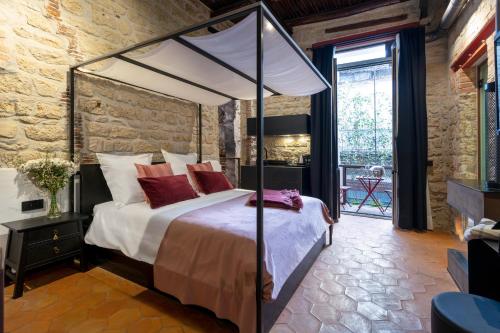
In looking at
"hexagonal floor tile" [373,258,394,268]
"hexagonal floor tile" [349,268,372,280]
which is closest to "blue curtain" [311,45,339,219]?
"hexagonal floor tile" [373,258,394,268]

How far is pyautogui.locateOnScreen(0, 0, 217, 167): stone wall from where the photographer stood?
2.05 meters

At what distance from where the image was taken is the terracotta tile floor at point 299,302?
1.62m

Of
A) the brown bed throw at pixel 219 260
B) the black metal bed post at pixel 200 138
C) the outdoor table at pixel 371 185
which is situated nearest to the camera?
the brown bed throw at pixel 219 260

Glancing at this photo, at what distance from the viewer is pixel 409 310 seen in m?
1.79

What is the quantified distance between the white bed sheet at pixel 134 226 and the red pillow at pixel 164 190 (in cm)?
7

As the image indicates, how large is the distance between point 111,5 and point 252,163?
317cm

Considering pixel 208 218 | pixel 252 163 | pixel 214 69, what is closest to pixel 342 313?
pixel 208 218

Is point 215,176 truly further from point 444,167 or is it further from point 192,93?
point 444,167

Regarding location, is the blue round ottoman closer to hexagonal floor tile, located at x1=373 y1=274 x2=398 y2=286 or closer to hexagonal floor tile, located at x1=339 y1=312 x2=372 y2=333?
hexagonal floor tile, located at x1=339 y1=312 x2=372 y2=333

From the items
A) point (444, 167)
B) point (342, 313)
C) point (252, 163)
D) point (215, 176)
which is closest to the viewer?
point (342, 313)

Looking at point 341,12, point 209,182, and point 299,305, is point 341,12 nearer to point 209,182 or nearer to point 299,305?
point 209,182

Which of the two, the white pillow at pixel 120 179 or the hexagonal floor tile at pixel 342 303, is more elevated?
the white pillow at pixel 120 179

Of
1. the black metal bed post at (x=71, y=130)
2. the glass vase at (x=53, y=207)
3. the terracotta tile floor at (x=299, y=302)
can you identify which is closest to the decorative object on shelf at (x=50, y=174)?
the glass vase at (x=53, y=207)

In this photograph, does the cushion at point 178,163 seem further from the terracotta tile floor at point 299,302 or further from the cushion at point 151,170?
the terracotta tile floor at point 299,302
